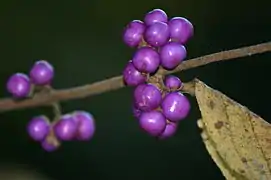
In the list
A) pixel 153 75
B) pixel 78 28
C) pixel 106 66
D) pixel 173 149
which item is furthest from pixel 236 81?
pixel 153 75

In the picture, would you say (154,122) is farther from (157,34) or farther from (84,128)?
(84,128)

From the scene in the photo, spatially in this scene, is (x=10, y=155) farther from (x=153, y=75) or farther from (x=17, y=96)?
(x=153, y=75)

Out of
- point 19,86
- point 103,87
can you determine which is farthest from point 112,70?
point 103,87

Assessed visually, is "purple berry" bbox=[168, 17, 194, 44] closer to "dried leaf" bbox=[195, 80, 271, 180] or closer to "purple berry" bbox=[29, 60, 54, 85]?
"dried leaf" bbox=[195, 80, 271, 180]

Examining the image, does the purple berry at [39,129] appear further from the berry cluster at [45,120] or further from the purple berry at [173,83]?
the purple berry at [173,83]

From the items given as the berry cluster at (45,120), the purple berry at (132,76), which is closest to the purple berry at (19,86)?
the berry cluster at (45,120)
